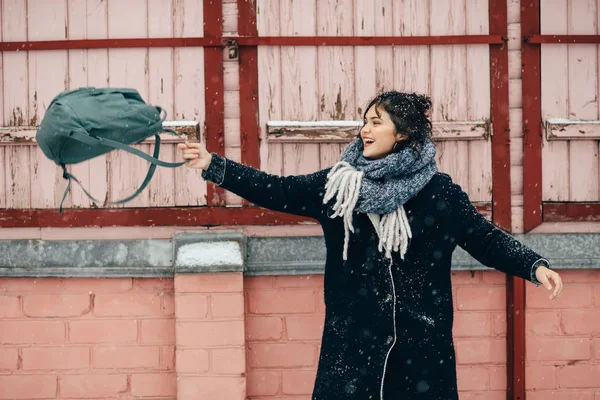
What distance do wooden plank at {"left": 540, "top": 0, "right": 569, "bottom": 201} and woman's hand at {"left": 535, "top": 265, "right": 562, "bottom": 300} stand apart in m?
1.46

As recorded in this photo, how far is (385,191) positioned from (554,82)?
74.1 inches

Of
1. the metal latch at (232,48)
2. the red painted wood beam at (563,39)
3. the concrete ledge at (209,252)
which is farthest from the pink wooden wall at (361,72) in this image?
the concrete ledge at (209,252)

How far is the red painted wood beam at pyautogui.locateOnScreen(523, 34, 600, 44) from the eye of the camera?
4.29m

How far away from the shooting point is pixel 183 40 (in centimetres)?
423

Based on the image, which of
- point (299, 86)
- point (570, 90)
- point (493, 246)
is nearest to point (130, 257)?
point (299, 86)

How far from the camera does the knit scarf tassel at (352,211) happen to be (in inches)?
119

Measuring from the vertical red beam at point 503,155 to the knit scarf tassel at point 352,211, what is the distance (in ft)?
4.77

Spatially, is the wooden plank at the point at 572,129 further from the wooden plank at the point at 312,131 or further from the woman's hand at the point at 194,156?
the woman's hand at the point at 194,156

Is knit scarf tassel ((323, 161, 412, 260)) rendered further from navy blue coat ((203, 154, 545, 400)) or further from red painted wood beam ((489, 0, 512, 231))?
red painted wood beam ((489, 0, 512, 231))

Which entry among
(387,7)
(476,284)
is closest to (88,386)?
(476,284)

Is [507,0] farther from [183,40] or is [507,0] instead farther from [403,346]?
[403,346]

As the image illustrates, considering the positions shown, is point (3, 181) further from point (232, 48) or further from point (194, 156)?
point (194, 156)

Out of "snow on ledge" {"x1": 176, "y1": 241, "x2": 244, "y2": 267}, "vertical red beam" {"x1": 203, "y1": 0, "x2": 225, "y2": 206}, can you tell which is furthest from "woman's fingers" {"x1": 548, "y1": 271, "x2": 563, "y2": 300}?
"vertical red beam" {"x1": 203, "y1": 0, "x2": 225, "y2": 206}

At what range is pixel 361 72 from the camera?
4277 millimetres
